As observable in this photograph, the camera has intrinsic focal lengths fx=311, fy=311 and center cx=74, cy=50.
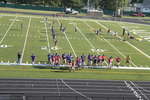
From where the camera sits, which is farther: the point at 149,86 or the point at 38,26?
the point at 38,26

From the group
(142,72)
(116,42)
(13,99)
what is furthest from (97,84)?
(116,42)

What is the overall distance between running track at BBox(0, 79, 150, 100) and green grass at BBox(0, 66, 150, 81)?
1296mm

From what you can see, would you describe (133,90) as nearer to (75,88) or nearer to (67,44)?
(75,88)

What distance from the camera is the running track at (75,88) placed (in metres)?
19.9

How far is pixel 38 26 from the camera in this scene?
50.1 m

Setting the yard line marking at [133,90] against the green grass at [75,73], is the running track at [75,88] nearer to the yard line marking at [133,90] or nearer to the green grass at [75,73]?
the yard line marking at [133,90]

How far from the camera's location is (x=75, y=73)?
25.3 metres

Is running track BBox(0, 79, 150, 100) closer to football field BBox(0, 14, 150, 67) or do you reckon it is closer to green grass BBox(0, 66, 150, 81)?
green grass BBox(0, 66, 150, 81)

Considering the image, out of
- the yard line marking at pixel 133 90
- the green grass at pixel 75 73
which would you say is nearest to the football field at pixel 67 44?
the green grass at pixel 75 73

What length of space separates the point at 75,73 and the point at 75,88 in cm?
431

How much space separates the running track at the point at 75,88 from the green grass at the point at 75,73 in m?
1.30

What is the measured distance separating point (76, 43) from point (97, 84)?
15.9 metres

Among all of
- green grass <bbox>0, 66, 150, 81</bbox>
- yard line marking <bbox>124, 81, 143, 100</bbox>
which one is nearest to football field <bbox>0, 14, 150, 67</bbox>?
green grass <bbox>0, 66, 150, 81</bbox>

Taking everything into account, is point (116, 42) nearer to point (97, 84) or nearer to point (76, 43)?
point (76, 43)
